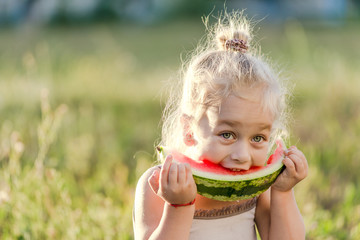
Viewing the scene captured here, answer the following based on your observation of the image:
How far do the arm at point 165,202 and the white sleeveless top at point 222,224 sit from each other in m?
0.19

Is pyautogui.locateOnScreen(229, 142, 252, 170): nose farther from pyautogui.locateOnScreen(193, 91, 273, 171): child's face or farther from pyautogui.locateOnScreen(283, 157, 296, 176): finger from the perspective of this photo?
pyautogui.locateOnScreen(283, 157, 296, 176): finger

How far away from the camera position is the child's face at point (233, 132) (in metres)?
2.57

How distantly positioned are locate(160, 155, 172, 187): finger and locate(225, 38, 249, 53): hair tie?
2.33ft

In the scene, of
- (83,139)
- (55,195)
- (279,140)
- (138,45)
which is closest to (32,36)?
(138,45)

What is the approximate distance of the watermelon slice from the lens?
2.58 meters

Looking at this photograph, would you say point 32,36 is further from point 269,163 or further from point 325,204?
point 269,163

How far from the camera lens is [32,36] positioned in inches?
634

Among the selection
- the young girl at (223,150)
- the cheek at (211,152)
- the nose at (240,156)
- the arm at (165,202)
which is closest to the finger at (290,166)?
the young girl at (223,150)

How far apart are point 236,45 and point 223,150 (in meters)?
0.57

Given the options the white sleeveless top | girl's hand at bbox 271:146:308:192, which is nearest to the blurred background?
girl's hand at bbox 271:146:308:192

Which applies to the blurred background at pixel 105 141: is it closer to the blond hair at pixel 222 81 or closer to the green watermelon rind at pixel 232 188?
the blond hair at pixel 222 81

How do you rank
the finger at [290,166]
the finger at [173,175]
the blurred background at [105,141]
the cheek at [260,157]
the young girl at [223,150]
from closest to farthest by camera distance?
the finger at [173,175]
the young girl at [223,150]
the cheek at [260,157]
the finger at [290,166]
the blurred background at [105,141]

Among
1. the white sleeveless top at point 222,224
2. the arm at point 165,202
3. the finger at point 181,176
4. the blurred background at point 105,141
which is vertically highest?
the finger at point 181,176

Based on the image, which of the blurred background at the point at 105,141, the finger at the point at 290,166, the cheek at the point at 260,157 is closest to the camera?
the cheek at the point at 260,157
